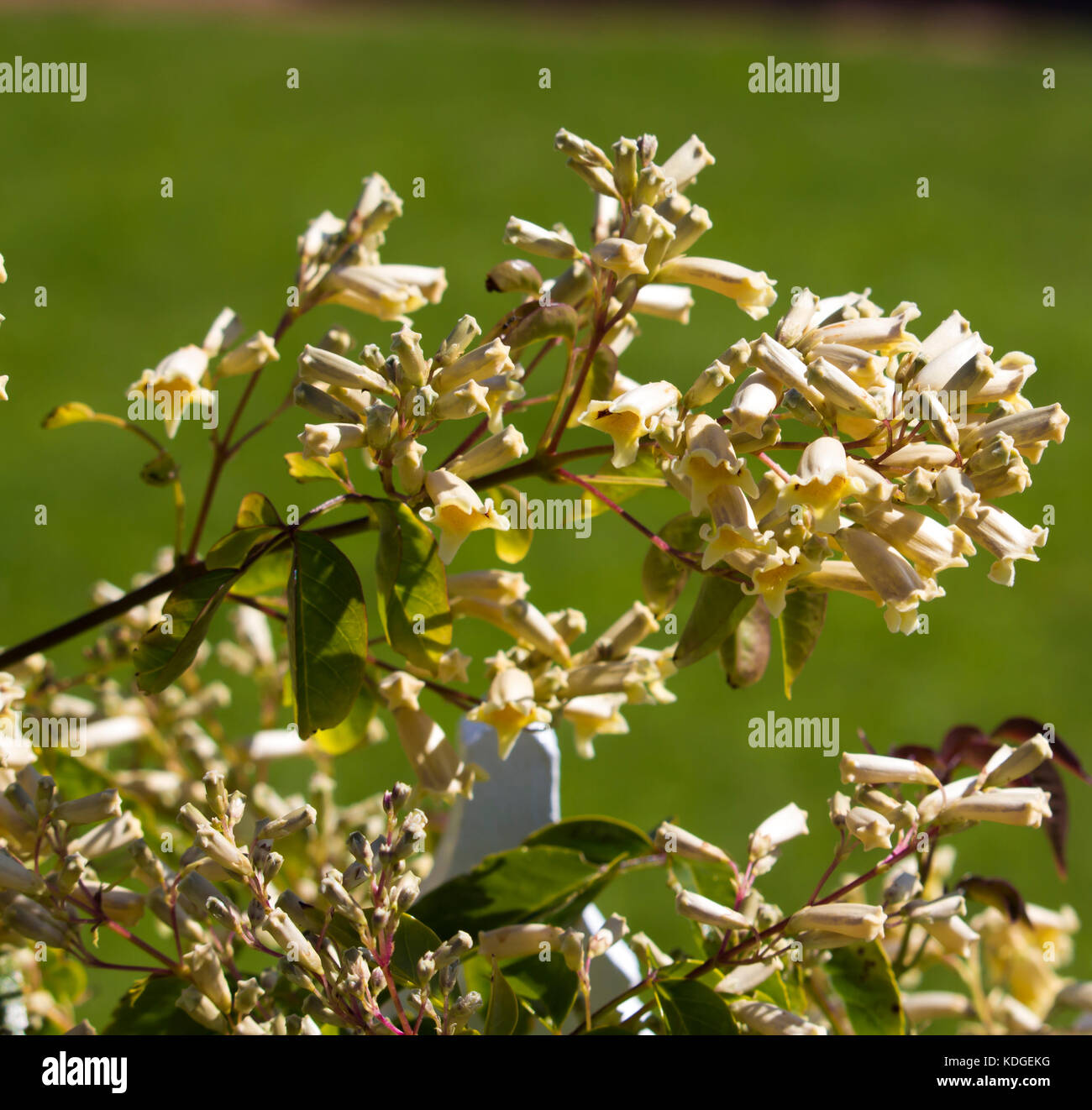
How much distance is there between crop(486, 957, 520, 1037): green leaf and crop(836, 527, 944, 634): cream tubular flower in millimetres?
380

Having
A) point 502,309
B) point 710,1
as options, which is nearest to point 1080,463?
point 502,309

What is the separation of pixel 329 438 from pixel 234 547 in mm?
127

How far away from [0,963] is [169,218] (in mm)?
7581

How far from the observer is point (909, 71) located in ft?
39.0

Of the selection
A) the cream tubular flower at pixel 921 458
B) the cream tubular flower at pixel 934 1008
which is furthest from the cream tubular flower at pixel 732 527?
the cream tubular flower at pixel 934 1008

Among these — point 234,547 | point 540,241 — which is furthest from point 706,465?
point 234,547

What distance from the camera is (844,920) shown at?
1.02m

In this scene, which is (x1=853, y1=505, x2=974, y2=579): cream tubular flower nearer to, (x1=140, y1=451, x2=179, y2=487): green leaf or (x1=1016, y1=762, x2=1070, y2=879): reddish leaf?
(x1=1016, y1=762, x2=1070, y2=879): reddish leaf

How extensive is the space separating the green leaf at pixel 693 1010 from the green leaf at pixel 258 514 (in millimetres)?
457

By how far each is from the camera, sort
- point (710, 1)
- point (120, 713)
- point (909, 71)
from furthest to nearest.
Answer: point (710, 1)
point (909, 71)
point (120, 713)

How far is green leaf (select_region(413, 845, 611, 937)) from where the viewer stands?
1.16 m

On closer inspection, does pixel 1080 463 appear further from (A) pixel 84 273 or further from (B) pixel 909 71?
(B) pixel 909 71

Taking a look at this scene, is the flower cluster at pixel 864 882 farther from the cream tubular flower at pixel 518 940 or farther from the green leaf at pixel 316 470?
the green leaf at pixel 316 470

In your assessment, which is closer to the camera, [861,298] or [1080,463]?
[861,298]
